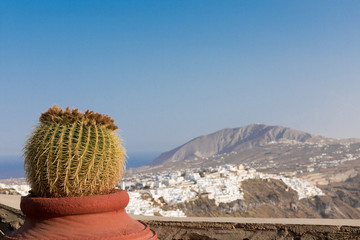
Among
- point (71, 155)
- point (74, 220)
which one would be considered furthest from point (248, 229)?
point (71, 155)

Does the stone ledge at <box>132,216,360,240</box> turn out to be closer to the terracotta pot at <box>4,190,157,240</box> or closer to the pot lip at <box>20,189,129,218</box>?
the terracotta pot at <box>4,190,157,240</box>

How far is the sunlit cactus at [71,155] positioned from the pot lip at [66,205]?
109 mm

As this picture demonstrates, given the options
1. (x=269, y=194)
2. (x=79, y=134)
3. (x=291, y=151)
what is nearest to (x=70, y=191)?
(x=79, y=134)

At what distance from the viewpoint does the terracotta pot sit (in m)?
2.84

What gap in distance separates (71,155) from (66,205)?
15.4 inches

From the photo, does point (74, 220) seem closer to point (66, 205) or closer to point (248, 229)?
point (66, 205)

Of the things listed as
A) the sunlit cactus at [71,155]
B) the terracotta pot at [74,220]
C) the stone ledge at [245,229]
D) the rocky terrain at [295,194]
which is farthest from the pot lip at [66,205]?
the rocky terrain at [295,194]

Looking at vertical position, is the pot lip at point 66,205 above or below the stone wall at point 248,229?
above

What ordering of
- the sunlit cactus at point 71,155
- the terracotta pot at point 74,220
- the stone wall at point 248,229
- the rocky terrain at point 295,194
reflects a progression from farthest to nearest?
the rocky terrain at point 295,194
the stone wall at point 248,229
the sunlit cactus at point 71,155
the terracotta pot at point 74,220

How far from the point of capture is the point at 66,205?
2889 mm

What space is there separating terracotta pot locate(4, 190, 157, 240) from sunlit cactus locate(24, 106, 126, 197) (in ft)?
0.43

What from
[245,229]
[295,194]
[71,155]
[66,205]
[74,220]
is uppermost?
[71,155]

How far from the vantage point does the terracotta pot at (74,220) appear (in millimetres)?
2843

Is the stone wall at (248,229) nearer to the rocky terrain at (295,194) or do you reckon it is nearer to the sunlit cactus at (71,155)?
the sunlit cactus at (71,155)
